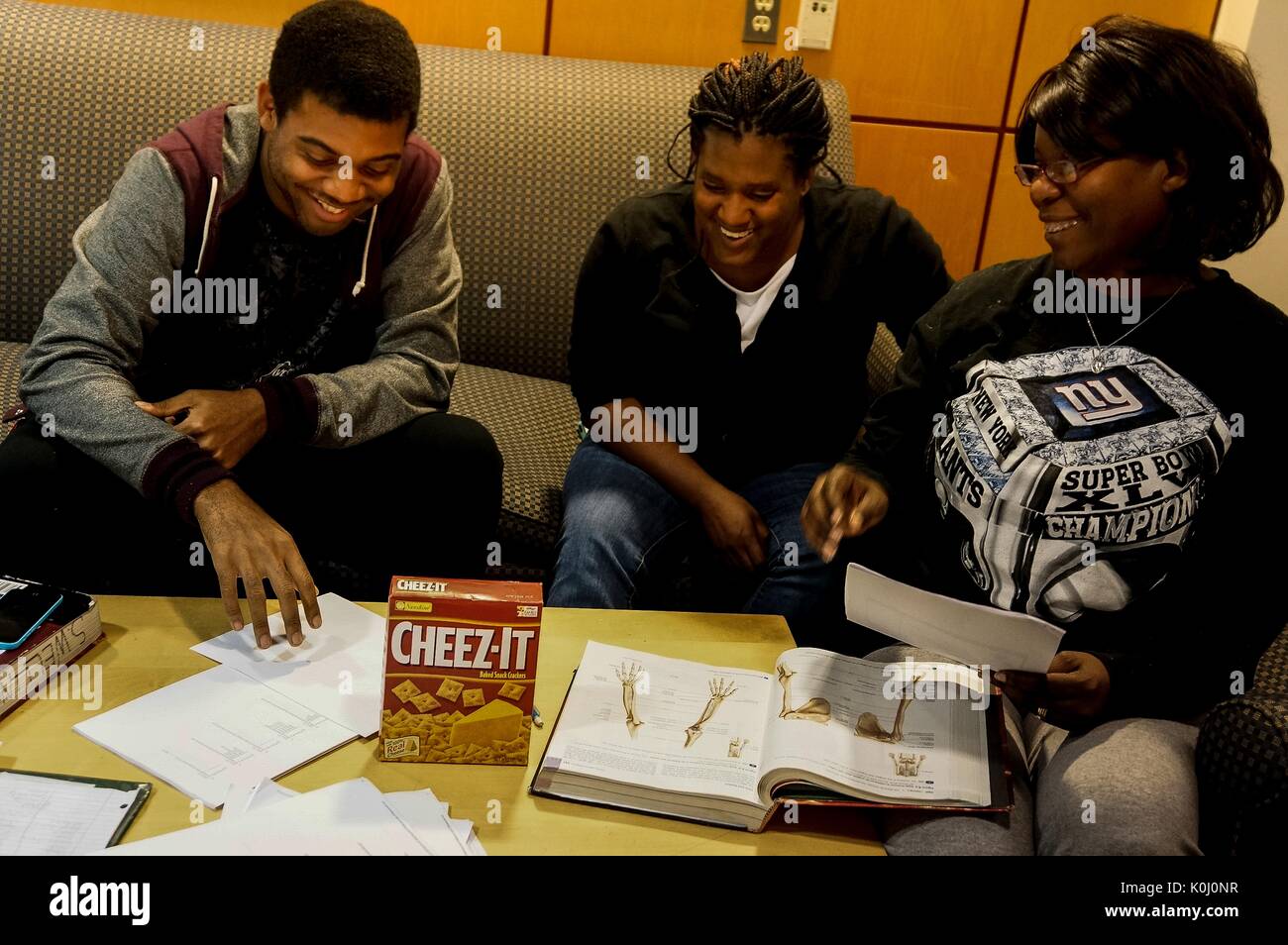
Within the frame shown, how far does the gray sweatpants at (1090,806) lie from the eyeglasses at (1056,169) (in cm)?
63

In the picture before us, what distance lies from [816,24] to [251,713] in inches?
77.3

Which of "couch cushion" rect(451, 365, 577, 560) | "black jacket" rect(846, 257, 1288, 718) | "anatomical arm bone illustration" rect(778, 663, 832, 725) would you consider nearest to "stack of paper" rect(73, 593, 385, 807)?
"anatomical arm bone illustration" rect(778, 663, 832, 725)

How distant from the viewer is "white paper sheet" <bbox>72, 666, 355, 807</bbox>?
3.49ft

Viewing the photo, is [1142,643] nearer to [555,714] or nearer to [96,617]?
[555,714]

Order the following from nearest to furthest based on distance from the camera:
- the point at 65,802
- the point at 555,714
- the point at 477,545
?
the point at 65,802 < the point at 555,714 < the point at 477,545

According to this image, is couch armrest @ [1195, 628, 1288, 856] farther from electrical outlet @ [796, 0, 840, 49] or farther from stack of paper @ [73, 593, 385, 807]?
electrical outlet @ [796, 0, 840, 49]

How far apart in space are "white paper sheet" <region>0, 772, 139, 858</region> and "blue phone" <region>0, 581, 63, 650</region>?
0.18m

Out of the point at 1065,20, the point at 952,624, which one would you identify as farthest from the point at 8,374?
the point at 1065,20

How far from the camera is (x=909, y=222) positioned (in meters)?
1.89

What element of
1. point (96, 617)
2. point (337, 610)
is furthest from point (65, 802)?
point (337, 610)

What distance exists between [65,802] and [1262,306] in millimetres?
1366

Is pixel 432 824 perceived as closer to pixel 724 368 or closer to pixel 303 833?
pixel 303 833

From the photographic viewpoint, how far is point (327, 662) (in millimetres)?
1271

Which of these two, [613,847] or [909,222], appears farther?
[909,222]
